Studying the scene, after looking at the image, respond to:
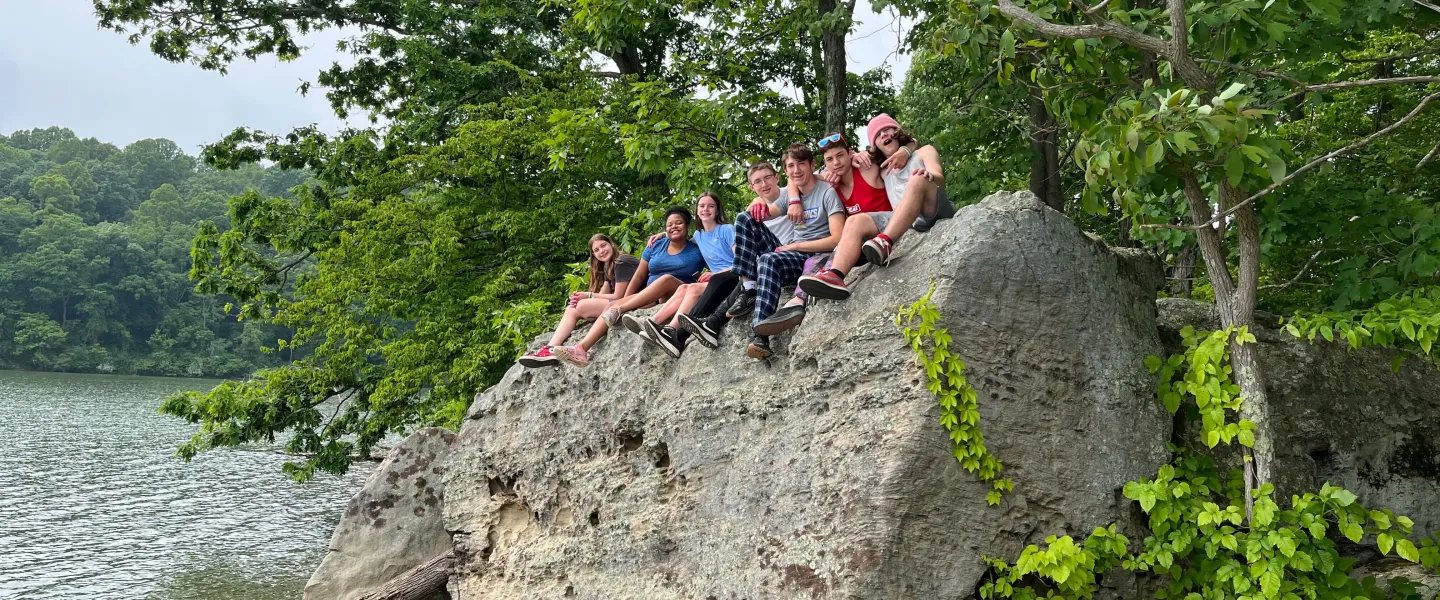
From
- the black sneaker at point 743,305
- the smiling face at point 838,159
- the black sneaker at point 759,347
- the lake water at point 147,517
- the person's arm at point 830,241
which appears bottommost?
the lake water at point 147,517

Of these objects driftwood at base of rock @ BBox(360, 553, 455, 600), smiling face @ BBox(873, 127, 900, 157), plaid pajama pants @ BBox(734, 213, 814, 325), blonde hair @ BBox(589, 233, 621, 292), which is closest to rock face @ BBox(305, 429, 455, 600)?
driftwood at base of rock @ BBox(360, 553, 455, 600)

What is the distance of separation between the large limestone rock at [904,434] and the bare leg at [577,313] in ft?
4.88

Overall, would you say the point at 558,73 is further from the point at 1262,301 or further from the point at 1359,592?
the point at 1359,592

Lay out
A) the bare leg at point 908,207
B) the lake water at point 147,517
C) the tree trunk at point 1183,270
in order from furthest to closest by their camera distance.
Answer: the lake water at point 147,517 → the tree trunk at point 1183,270 → the bare leg at point 908,207

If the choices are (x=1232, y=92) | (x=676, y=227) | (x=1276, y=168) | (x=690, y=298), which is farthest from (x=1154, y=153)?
(x=676, y=227)

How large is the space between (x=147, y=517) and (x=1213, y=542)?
837 inches

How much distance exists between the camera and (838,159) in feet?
20.5

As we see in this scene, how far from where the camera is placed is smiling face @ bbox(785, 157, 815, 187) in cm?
632

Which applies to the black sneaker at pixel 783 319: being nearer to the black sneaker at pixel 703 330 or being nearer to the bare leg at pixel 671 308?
the black sneaker at pixel 703 330

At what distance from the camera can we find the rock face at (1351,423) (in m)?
6.20

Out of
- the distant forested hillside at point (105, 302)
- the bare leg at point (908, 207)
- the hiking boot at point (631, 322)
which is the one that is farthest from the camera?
the distant forested hillside at point (105, 302)

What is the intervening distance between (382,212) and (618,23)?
17.9 feet

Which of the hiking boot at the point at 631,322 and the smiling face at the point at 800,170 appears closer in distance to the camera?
the smiling face at the point at 800,170

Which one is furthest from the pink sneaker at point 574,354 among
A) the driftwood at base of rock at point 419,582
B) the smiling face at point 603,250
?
the driftwood at base of rock at point 419,582
